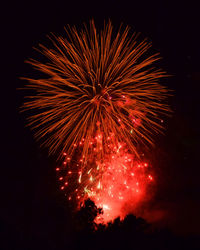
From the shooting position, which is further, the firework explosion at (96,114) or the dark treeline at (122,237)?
the firework explosion at (96,114)

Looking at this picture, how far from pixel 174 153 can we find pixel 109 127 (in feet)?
8.22

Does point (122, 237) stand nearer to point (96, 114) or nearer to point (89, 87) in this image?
point (96, 114)

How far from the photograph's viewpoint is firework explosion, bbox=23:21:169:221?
6.30 meters

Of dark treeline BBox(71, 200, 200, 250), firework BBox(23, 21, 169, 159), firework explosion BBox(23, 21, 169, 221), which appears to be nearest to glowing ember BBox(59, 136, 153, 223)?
firework explosion BBox(23, 21, 169, 221)

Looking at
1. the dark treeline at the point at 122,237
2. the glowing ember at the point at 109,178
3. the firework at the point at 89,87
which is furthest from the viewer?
the glowing ember at the point at 109,178

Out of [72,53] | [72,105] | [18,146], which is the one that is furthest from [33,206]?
[72,53]

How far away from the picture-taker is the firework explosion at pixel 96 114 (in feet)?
20.7

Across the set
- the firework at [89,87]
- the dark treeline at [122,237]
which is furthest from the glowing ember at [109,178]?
the dark treeline at [122,237]

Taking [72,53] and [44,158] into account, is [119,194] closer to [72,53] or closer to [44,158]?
[44,158]

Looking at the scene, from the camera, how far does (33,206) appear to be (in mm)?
6762

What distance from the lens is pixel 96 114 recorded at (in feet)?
21.7

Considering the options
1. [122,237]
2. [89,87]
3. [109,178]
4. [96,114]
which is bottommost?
[122,237]

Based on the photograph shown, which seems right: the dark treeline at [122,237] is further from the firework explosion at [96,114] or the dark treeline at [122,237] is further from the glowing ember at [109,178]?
the firework explosion at [96,114]

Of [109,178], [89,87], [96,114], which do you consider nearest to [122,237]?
[109,178]
